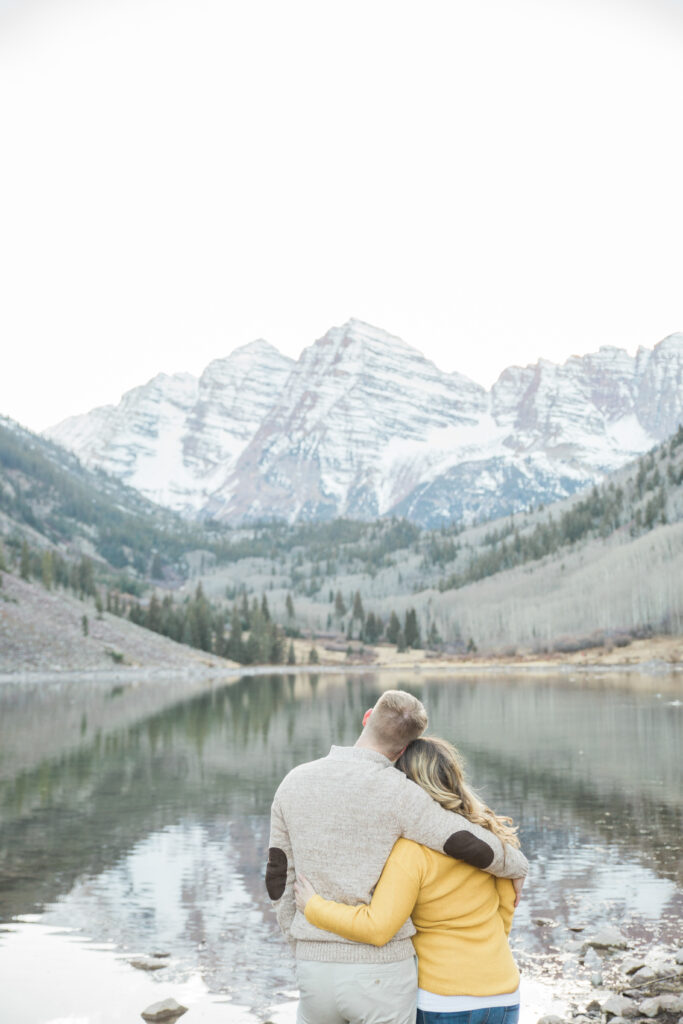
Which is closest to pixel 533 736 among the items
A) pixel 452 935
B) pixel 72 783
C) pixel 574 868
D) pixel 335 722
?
pixel 335 722

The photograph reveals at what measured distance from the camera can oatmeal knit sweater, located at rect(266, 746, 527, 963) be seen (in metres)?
5.84

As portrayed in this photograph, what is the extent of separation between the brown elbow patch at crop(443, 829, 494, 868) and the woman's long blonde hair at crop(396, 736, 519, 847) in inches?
→ 7.1

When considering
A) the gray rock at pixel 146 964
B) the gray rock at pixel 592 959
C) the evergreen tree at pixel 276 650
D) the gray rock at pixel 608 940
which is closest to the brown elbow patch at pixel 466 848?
the gray rock at pixel 592 959

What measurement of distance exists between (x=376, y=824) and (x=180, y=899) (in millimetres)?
11974

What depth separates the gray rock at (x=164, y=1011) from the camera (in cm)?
1119

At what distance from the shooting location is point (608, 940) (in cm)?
1353

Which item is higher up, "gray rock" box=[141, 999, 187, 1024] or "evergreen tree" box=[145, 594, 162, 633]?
"evergreen tree" box=[145, 594, 162, 633]

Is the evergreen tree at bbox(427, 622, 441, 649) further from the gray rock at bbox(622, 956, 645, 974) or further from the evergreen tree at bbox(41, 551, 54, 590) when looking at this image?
the gray rock at bbox(622, 956, 645, 974)

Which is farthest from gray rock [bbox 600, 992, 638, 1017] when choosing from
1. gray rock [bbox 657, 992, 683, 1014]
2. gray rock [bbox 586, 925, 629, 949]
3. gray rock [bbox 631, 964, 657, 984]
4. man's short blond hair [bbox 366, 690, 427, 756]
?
man's short blond hair [bbox 366, 690, 427, 756]

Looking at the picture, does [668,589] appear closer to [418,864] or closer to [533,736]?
[533,736]

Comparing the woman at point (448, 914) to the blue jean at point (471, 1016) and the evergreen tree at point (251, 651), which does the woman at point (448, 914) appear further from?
the evergreen tree at point (251, 651)

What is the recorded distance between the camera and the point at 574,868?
18469 millimetres

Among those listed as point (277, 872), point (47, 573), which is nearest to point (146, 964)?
point (277, 872)

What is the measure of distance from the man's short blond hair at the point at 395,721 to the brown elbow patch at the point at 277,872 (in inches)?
35.7
